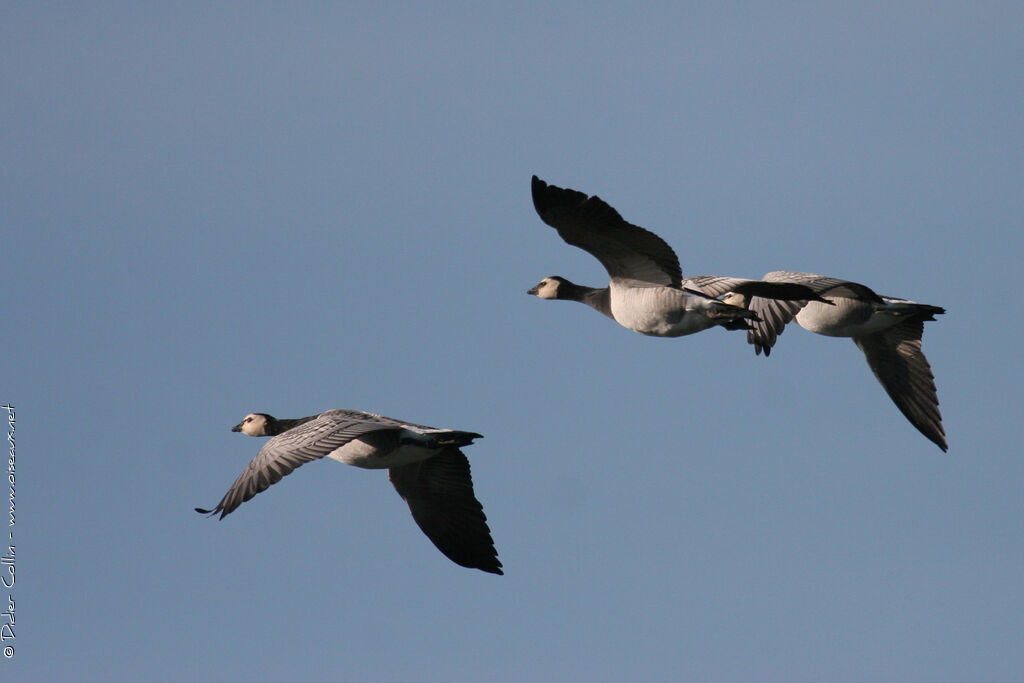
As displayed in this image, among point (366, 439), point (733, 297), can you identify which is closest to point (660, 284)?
point (733, 297)

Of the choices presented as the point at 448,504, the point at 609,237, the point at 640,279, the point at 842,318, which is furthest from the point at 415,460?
the point at 842,318

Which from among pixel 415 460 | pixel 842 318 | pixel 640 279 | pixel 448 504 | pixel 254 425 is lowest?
pixel 448 504

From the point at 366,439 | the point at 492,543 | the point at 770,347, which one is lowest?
the point at 492,543

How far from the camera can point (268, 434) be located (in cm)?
2316

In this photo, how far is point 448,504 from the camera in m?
21.6

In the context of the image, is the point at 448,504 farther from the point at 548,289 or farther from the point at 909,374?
the point at 909,374

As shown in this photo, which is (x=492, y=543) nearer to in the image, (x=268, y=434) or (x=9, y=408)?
(x=268, y=434)

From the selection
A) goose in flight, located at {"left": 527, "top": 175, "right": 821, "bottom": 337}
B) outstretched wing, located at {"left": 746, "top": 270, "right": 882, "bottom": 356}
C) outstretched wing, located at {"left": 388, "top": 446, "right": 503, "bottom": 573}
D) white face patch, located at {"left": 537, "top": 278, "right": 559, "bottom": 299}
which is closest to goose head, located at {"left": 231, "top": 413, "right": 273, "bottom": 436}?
outstretched wing, located at {"left": 388, "top": 446, "right": 503, "bottom": 573}

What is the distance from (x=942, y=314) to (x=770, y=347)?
415 cm

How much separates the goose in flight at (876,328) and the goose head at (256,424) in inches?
284

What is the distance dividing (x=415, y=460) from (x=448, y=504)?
2.84ft

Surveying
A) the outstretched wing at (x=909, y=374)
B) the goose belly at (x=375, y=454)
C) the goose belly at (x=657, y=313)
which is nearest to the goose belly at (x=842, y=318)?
the outstretched wing at (x=909, y=374)

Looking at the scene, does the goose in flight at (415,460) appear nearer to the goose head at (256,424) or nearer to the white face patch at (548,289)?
the goose head at (256,424)

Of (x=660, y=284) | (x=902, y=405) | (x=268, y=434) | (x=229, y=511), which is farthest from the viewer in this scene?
(x=902, y=405)
